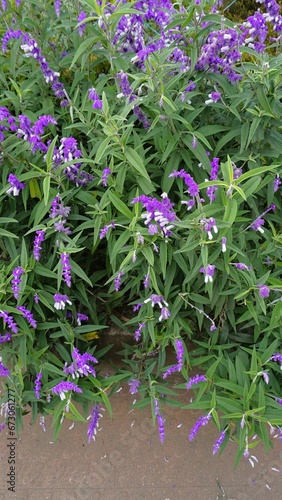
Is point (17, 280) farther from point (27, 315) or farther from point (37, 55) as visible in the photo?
point (37, 55)

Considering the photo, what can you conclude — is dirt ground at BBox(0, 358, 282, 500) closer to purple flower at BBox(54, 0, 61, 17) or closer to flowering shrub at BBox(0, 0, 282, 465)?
flowering shrub at BBox(0, 0, 282, 465)

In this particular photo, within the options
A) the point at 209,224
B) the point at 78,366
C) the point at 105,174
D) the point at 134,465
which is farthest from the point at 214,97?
the point at 134,465

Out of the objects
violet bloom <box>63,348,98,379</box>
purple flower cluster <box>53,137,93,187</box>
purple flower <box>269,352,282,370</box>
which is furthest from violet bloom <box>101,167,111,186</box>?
purple flower <box>269,352,282,370</box>

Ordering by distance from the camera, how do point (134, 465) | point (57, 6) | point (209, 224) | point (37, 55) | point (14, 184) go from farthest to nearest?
point (134, 465) < point (57, 6) < point (37, 55) < point (14, 184) < point (209, 224)

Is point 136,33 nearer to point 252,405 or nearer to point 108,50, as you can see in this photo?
point 108,50

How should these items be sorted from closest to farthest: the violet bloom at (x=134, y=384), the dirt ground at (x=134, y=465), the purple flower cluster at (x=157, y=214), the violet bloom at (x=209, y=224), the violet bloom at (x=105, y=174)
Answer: the violet bloom at (x=209, y=224) → the purple flower cluster at (x=157, y=214) → the violet bloom at (x=105, y=174) → the violet bloom at (x=134, y=384) → the dirt ground at (x=134, y=465)

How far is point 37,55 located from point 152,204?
0.93 metres

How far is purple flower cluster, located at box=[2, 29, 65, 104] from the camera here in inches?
84.3

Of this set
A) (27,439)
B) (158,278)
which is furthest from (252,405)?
(27,439)

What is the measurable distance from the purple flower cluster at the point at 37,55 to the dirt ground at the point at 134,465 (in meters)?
1.75

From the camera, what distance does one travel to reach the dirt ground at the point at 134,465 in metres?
2.51

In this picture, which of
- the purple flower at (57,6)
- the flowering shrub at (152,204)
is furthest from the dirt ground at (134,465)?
the purple flower at (57,6)

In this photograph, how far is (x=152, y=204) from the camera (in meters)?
1.83

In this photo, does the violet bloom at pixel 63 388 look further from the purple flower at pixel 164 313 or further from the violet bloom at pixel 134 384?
the purple flower at pixel 164 313
